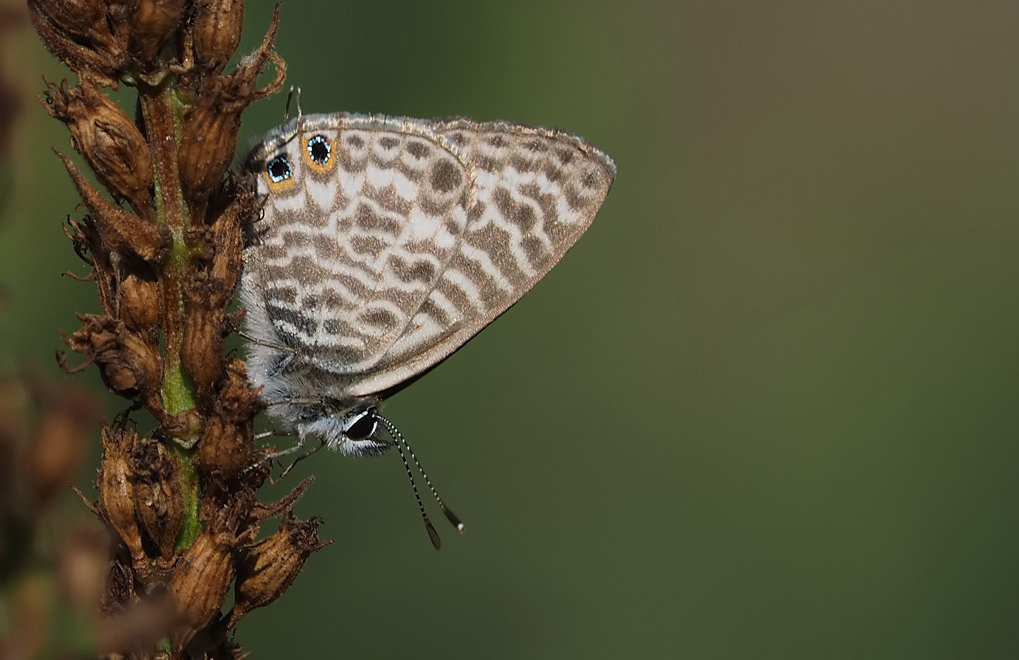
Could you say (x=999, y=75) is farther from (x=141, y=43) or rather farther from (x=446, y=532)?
(x=141, y=43)

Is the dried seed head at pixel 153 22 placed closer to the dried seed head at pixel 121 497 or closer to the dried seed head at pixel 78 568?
the dried seed head at pixel 121 497

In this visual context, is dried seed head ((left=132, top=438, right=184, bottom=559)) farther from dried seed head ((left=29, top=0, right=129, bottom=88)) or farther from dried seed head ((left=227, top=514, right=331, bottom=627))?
dried seed head ((left=29, top=0, right=129, bottom=88))

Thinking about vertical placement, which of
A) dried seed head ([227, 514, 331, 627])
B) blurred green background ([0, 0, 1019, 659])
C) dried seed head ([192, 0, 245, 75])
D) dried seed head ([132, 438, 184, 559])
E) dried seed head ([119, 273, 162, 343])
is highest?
dried seed head ([192, 0, 245, 75])

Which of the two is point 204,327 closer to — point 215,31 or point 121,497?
point 121,497

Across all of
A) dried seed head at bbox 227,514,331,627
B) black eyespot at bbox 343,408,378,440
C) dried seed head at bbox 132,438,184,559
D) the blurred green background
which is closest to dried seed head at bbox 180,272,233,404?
dried seed head at bbox 132,438,184,559

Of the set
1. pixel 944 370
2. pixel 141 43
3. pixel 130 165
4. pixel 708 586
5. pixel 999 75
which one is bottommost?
pixel 708 586

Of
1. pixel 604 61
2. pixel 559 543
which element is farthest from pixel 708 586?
pixel 604 61

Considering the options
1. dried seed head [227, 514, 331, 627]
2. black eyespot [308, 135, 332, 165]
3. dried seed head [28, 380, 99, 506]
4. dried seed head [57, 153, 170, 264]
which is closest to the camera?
dried seed head [28, 380, 99, 506]
